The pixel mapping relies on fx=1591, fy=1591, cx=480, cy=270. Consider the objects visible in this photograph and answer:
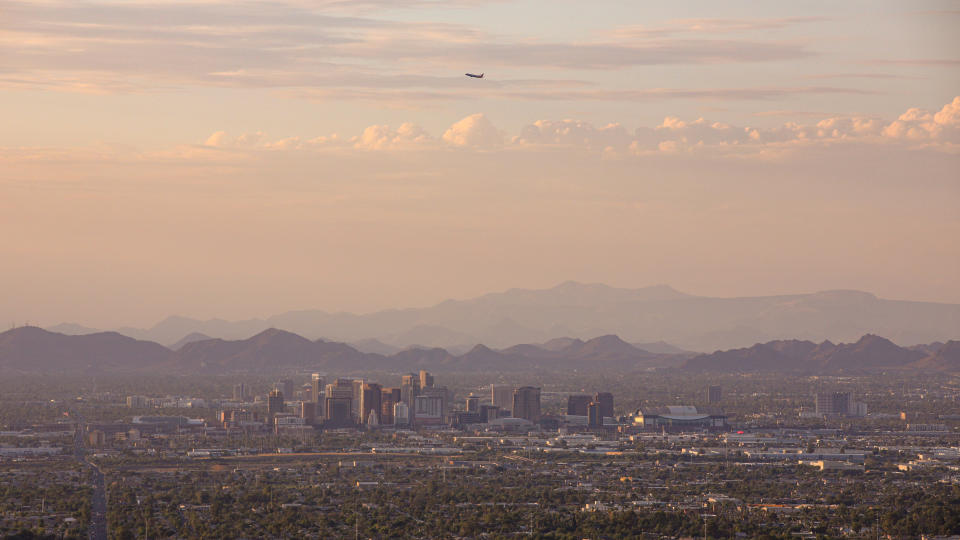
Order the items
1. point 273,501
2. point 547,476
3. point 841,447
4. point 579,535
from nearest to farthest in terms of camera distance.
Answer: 1. point 579,535
2. point 273,501
3. point 547,476
4. point 841,447

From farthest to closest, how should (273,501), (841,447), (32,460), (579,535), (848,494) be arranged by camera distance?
1. (841,447)
2. (32,460)
3. (848,494)
4. (273,501)
5. (579,535)

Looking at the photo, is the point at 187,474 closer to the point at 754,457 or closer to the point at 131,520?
the point at 131,520

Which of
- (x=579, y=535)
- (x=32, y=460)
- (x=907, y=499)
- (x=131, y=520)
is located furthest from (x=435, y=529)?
(x=32, y=460)

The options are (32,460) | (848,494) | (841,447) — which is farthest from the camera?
(841,447)

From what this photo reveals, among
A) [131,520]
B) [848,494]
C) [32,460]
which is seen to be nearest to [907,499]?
[848,494]

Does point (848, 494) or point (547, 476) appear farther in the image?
point (547, 476)

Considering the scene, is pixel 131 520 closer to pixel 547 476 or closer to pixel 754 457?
pixel 547 476

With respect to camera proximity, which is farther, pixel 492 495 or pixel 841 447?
pixel 841 447

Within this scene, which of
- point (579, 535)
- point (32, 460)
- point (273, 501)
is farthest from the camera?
point (32, 460)
